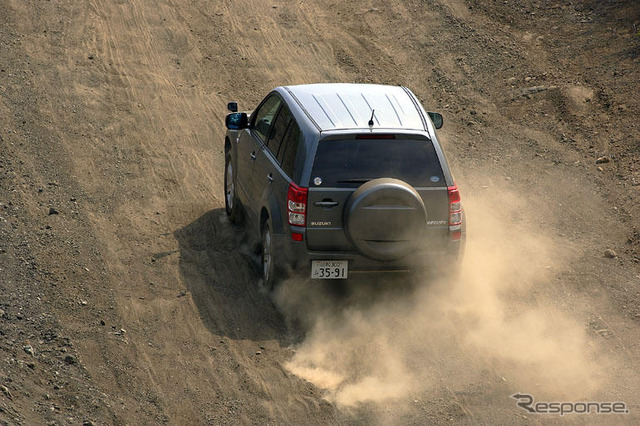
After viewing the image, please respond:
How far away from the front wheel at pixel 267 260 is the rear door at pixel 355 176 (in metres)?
0.62

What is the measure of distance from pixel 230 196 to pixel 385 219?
11.8 ft

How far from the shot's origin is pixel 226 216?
36.9 ft

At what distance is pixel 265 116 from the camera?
9.99m

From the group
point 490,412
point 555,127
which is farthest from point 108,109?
point 490,412

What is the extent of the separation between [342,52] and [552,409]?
11389mm

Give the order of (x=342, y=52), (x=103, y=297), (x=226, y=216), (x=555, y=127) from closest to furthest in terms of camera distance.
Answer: (x=103, y=297) < (x=226, y=216) < (x=555, y=127) < (x=342, y=52)

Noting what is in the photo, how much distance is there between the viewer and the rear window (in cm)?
816

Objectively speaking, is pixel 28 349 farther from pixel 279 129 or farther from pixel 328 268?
pixel 279 129

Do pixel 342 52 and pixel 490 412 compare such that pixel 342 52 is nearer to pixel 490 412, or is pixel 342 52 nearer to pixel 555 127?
pixel 555 127

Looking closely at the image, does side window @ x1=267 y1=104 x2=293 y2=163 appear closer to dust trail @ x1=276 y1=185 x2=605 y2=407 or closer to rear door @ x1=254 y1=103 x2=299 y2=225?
rear door @ x1=254 y1=103 x2=299 y2=225

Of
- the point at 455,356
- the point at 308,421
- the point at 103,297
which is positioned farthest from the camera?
the point at 103,297

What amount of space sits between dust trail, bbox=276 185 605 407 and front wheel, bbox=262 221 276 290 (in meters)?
0.18

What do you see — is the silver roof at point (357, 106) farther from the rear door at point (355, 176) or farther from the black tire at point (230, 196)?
the black tire at point (230, 196)

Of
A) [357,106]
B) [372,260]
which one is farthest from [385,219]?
[357,106]
